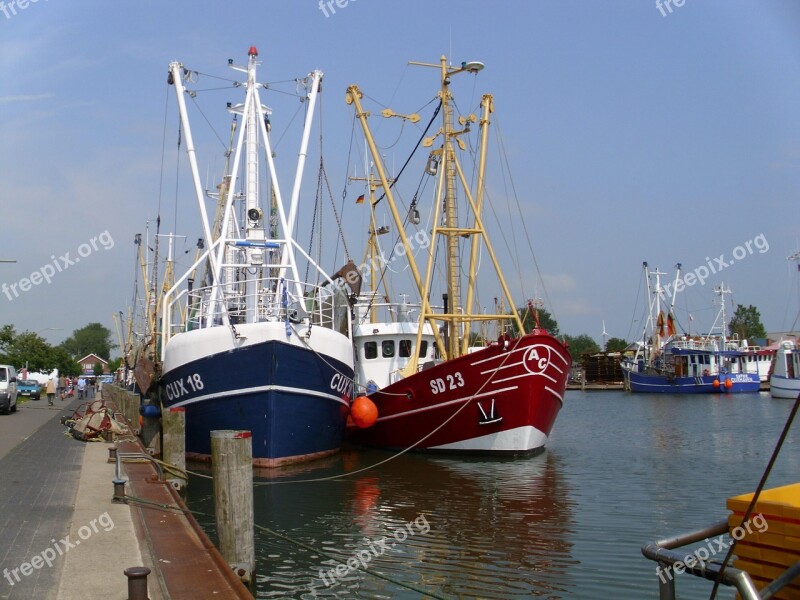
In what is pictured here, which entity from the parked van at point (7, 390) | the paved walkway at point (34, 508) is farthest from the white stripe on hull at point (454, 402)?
the parked van at point (7, 390)

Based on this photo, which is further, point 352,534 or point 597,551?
point 352,534

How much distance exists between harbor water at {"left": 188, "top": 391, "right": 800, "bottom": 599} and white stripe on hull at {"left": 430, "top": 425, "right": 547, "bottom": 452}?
33 cm

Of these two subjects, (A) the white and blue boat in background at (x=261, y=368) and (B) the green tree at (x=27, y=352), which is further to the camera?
(B) the green tree at (x=27, y=352)

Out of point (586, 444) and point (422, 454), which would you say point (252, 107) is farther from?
point (586, 444)

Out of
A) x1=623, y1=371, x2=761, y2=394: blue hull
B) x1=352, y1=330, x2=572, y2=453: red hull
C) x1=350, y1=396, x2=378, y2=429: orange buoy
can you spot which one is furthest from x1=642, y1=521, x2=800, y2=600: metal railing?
x1=623, y1=371, x2=761, y2=394: blue hull

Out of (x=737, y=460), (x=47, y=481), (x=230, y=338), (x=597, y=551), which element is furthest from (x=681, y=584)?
(x=737, y=460)

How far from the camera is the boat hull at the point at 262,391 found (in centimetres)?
1567

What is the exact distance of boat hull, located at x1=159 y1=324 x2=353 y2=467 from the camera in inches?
617

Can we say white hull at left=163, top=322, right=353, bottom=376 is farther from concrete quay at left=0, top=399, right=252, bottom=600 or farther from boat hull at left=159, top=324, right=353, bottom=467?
concrete quay at left=0, top=399, right=252, bottom=600

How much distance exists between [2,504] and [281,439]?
22.1ft

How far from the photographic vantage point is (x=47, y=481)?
1177 centimetres

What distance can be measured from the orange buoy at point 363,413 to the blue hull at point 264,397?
5.95 feet

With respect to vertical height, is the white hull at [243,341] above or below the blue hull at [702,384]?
above

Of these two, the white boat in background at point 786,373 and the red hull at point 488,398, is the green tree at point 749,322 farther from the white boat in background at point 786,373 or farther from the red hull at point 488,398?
the red hull at point 488,398
